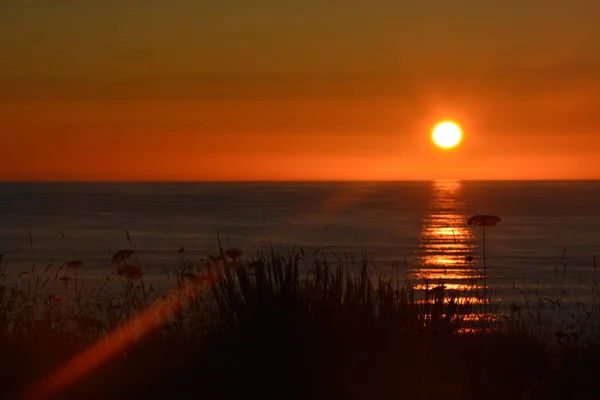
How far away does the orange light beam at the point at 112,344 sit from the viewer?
21.7 feet

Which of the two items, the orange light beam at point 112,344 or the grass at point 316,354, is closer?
the grass at point 316,354

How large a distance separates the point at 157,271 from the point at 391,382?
1299 inches

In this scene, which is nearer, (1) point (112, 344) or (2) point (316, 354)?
(2) point (316, 354)

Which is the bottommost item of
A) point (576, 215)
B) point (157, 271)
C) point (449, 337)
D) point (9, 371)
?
point (9, 371)

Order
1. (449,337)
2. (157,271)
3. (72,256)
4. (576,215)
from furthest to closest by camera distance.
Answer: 1. (576,215)
2. (72,256)
3. (157,271)
4. (449,337)

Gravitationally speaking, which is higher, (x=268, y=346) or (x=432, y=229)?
(x=432, y=229)

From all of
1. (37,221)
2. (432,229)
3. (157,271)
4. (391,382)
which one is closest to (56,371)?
(391,382)

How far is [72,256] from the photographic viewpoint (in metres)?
50.5

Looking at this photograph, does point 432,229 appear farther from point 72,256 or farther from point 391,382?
point 391,382

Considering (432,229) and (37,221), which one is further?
(37,221)

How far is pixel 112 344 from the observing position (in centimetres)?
764

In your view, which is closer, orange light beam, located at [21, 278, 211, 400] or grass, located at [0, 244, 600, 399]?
grass, located at [0, 244, 600, 399]

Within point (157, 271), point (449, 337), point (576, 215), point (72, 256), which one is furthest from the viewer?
point (576, 215)

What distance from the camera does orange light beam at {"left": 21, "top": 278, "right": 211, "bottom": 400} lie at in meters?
6.61
